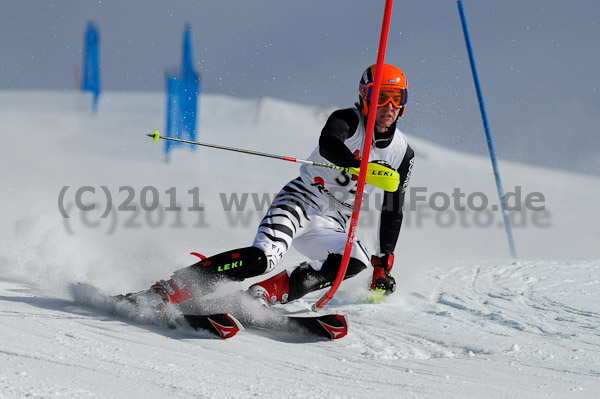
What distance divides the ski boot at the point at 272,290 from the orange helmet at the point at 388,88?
113 cm

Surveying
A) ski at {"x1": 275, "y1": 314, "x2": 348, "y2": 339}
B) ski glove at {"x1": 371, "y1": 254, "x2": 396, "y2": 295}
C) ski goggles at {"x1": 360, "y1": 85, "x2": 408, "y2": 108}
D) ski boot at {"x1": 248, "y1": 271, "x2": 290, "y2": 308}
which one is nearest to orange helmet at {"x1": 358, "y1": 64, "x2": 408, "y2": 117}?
ski goggles at {"x1": 360, "y1": 85, "x2": 408, "y2": 108}

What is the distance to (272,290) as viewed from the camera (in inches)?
140

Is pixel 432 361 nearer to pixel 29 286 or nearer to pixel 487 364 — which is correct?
pixel 487 364

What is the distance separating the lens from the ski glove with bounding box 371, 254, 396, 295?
3.82 m

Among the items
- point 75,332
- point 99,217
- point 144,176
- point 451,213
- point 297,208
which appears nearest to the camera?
point 75,332

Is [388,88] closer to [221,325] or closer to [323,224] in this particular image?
[323,224]

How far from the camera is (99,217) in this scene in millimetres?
8961

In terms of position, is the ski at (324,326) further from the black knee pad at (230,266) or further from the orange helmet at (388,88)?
the orange helmet at (388,88)

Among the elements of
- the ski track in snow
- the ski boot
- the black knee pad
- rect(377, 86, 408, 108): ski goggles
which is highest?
rect(377, 86, 408, 108): ski goggles

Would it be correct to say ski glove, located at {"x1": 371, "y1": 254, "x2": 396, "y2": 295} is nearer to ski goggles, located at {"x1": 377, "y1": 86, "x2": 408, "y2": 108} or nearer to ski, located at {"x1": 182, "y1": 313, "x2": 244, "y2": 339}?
ski goggles, located at {"x1": 377, "y1": 86, "x2": 408, "y2": 108}

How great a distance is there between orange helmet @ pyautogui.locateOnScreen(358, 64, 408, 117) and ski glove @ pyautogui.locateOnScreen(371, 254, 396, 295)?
91 cm

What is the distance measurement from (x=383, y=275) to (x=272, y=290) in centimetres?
75

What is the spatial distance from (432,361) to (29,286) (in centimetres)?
260

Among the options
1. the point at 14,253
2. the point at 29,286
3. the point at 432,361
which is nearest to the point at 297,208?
the point at 432,361
